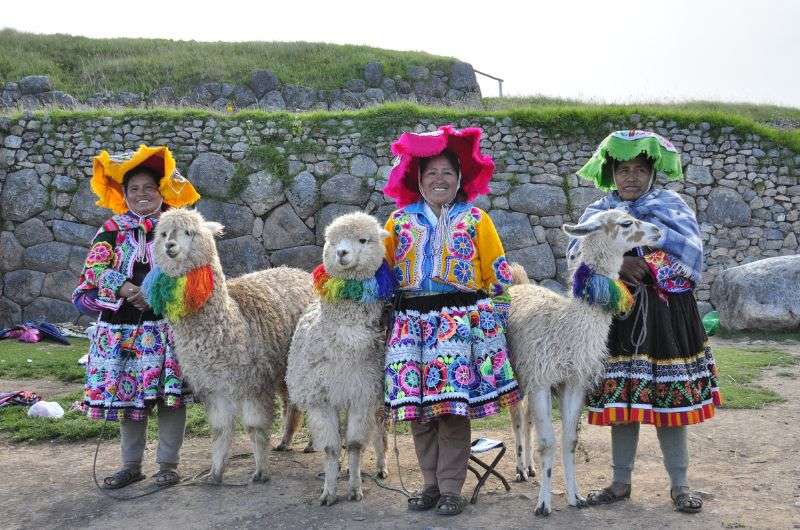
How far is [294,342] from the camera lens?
363 cm

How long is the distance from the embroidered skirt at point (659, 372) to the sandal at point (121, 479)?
7.93 feet

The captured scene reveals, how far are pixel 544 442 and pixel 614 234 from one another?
1018mm

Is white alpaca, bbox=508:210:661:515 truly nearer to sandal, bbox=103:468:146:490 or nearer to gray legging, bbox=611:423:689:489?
gray legging, bbox=611:423:689:489

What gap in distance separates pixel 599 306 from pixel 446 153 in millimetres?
1040

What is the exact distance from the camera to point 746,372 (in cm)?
620

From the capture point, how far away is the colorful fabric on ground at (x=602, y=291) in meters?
3.18

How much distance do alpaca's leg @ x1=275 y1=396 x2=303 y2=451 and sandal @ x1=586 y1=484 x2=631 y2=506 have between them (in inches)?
75.0

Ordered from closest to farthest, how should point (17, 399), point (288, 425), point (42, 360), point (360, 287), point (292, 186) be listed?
1. point (360, 287)
2. point (288, 425)
3. point (17, 399)
4. point (42, 360)
5. point (292, 186)

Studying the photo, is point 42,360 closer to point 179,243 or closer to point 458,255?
point 179,243

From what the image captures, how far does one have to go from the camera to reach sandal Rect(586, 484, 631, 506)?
3.30 meters

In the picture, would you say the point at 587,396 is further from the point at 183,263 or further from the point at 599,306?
the point at 183,263

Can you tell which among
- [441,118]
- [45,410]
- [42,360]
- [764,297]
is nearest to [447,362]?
[45,410]

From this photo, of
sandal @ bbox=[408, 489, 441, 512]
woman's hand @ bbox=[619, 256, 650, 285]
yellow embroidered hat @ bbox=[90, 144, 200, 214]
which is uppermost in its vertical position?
yellow embroidered hat @ bbox=[90, 144, 200, 214]

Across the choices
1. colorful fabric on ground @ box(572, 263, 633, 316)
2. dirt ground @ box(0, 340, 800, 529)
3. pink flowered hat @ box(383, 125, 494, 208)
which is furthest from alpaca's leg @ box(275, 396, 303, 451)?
colorful fabric on ground @ box(572, 263, 633, 316)
